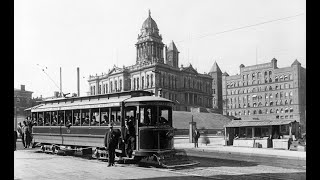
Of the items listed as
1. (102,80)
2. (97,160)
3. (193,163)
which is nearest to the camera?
(193,163)

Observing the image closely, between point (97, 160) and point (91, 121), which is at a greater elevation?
point (91, 121)

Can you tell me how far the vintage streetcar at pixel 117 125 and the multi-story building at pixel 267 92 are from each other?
73.7 metres

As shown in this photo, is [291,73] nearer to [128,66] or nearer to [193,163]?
[128,66]

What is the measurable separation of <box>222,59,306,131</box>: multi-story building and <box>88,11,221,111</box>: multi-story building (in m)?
8.36

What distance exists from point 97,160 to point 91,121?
1963 millimetres

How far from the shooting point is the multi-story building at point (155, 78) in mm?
94125

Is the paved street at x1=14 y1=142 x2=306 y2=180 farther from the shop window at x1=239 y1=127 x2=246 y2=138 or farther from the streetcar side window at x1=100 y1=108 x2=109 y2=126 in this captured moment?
the shop window at x1=239 y1=127 x2=246 y2=138

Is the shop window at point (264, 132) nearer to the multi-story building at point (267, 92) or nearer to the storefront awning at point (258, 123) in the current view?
the storefront awning at point (258, 123)

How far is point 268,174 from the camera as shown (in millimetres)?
12125

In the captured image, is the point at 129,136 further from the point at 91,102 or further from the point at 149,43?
the point at 149,43

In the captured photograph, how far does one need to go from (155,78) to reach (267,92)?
33.2 meters

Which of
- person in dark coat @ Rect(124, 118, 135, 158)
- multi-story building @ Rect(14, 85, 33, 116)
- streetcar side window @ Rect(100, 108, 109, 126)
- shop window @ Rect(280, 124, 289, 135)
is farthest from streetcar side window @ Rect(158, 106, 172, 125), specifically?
multi-story building @ Rect(14, 85, 33, 116)

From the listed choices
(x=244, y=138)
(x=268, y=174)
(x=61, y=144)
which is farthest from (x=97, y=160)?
(x=244, y=138)

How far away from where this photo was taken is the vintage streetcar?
1470cm
